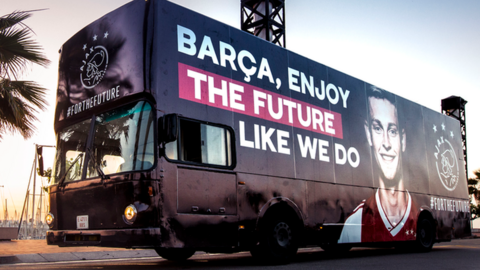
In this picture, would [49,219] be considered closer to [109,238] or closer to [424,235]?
[109,238]

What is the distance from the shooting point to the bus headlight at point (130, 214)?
589 centimetres

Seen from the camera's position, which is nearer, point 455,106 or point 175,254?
point 175,254

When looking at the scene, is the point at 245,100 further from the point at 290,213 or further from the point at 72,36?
the point at 72,36

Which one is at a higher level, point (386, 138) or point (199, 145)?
point (386, 138)

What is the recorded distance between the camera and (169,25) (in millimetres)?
6500

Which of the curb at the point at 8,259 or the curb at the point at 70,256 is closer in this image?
the curb at the point at 8,259

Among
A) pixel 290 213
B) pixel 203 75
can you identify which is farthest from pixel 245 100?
pixel 290 213

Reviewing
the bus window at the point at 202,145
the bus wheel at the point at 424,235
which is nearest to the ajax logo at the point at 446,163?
the bus wheel at the point at 424,235

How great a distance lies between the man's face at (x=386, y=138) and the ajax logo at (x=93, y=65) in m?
5.79

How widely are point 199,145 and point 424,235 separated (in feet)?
24.0

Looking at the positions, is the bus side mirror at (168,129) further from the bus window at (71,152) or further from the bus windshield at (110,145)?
the bus window at (71,152)

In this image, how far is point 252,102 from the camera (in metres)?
7.54

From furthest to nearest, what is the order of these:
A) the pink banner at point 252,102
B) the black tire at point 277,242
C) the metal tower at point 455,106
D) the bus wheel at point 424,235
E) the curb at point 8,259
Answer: the metal tower at point 455,106
the bus wheel at point 424,235
the curb at point 8,259
the black tire at point 277,242
the pink banner at point 252,102

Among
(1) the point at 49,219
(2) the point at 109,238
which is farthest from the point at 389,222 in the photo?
(1) the point at 49,219
